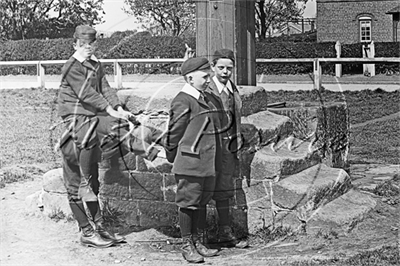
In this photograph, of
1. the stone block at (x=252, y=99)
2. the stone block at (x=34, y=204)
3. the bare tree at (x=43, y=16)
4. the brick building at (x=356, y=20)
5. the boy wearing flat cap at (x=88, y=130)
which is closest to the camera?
the boy wearing flat cap at (x=88, y=130)

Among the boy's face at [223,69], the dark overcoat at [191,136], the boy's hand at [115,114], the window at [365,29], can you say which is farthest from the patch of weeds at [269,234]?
the window at [365,29]

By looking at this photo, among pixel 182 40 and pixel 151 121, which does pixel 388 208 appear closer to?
pixel 151 121

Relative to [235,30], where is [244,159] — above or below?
below

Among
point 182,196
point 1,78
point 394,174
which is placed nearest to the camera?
point 182,196

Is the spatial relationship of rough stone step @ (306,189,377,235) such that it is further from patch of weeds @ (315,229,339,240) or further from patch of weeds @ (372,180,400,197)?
patch of weeds @ (372,180,400,197)

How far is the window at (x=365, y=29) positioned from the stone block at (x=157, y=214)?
34301mm

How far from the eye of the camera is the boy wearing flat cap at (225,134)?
4816 millimetres

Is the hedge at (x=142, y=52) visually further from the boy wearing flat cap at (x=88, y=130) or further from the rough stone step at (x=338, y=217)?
the boy wearing flat cap at (x=88, y=130)

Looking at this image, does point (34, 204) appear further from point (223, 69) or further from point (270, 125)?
point (223, 69)

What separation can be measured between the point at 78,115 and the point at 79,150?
27 centimetres

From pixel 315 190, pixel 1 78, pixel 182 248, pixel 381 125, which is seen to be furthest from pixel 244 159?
pixel 1 78

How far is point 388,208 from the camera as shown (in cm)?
571

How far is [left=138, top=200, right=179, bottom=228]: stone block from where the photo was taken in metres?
5.39

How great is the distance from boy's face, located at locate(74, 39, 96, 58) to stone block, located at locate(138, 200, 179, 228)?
136 cm
